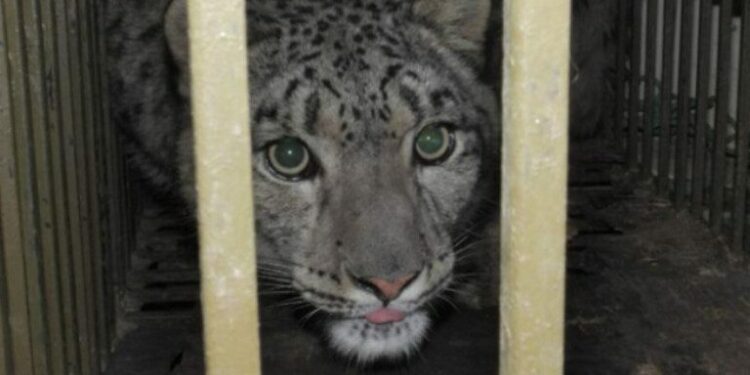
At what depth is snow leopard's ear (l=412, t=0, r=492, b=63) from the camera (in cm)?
246

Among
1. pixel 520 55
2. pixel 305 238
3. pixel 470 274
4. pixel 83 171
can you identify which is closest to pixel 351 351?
pixel 305 238

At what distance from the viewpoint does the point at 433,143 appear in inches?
90.4

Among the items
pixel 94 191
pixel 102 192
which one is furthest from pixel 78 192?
pixel 102 192

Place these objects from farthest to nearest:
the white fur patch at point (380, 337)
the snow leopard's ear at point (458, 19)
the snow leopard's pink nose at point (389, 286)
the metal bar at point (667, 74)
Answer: the metal bar at point (667, 74), the snow leopard's ear at point (458, 19), the white fur patch at point (380, 337), the snow leopard's pink nose at point (389, 286)

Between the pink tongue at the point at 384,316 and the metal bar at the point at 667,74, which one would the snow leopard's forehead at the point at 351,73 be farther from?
the metal bar at the point at 667,74

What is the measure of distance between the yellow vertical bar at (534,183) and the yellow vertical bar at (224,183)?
28 cm

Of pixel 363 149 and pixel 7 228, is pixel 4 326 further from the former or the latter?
pixel 363 149

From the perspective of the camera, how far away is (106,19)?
9.24 feet

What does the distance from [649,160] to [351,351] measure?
1641 mm

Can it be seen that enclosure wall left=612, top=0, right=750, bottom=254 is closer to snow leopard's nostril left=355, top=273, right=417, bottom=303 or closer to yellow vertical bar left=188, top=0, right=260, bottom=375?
snow leopard's nostril left=355, top=273, right=417, bottom=303

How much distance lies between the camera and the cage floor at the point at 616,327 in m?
2.29

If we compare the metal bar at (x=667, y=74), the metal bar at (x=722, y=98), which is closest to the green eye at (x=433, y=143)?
the metal bar at (x=722, y=98)

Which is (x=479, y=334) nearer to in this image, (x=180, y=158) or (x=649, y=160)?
(x=180, y=158)

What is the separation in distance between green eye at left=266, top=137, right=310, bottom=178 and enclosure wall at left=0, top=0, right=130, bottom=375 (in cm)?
35
